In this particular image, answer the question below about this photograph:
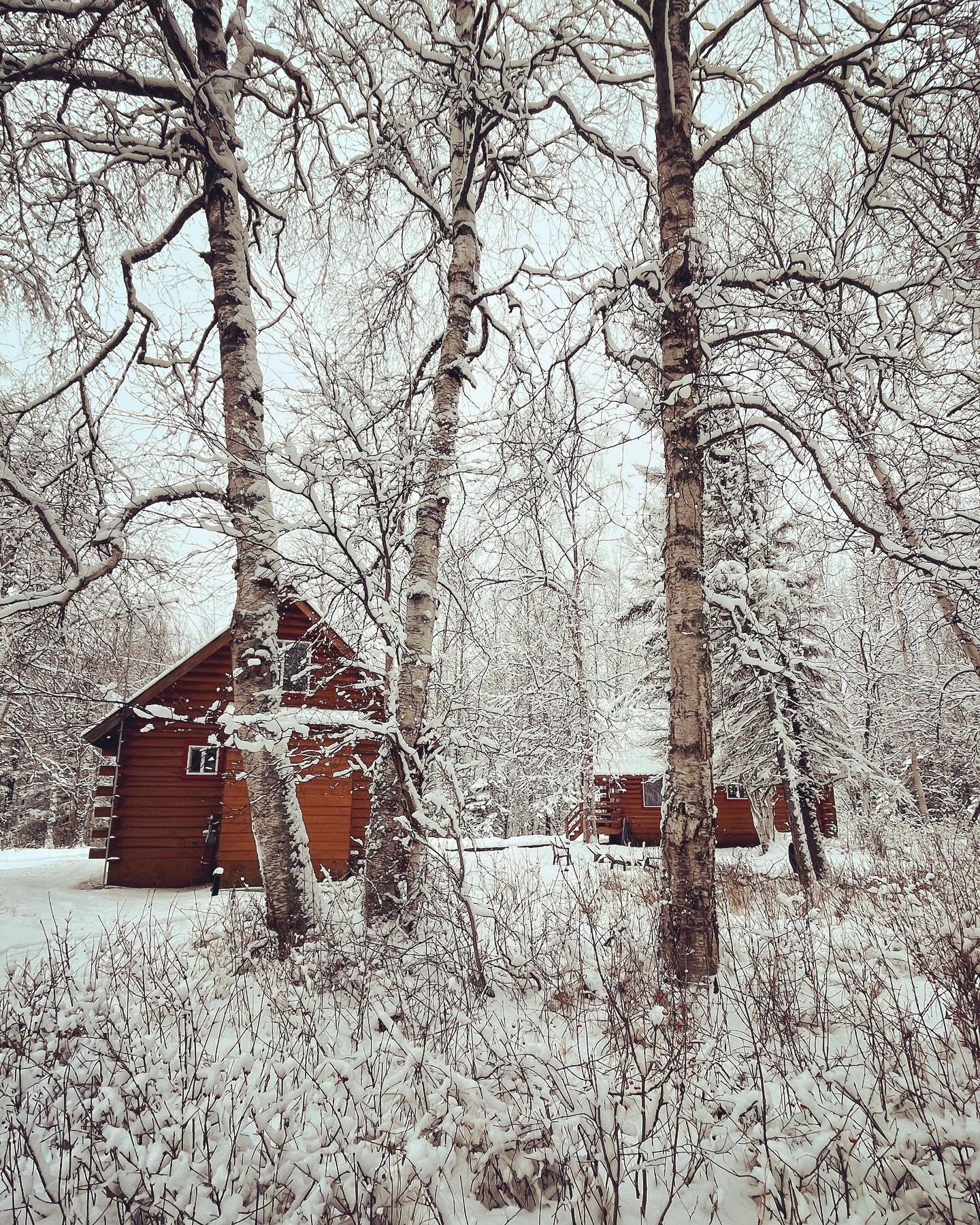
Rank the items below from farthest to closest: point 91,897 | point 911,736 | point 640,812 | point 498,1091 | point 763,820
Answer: point 640,812 → point 763,820 → point 911,736 → point 91,897 → point 498,1091

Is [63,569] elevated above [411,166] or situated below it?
below

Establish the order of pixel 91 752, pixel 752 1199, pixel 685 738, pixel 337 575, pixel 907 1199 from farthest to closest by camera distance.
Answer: pixel 91 752 → pixel 685 738 → pixel 337 575 → pixel 752 1199 → pixel 907 1199

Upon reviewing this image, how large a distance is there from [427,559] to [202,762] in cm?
902

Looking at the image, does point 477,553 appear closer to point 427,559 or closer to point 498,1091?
point 427,559

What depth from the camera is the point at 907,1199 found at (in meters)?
1.84

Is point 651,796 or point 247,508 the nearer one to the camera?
point 247,508

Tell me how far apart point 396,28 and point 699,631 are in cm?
484

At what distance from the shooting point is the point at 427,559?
18.8ft

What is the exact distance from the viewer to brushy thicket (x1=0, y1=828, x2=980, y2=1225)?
6.71ft

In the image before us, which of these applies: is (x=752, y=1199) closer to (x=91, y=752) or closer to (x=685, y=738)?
(x=685, y=738)

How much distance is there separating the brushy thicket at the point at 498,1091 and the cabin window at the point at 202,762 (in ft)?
26.1

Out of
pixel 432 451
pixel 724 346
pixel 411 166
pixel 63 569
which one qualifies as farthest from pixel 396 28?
pixel 63 569

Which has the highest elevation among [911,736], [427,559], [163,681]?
[427,559]

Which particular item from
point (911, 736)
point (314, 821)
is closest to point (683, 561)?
point (314, 821)
